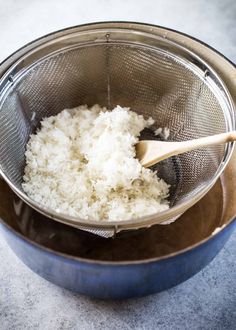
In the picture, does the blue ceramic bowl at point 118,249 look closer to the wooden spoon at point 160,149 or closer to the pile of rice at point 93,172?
the pile of rice at point 93,172

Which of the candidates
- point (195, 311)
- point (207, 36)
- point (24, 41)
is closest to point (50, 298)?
point (195, 311)

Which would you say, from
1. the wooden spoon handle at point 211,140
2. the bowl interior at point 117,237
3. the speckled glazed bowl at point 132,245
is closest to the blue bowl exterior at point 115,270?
the speckled glazed bowl at point 132,245

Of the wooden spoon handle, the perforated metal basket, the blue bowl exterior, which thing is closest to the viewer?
the blue bowl exterior

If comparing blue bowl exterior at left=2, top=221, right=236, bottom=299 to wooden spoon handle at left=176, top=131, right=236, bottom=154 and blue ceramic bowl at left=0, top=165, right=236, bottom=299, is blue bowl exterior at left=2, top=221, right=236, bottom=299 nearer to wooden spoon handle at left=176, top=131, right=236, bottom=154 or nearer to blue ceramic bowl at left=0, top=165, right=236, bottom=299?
blue ceramic bowl at left=0, top=165, right=236, bottom=299

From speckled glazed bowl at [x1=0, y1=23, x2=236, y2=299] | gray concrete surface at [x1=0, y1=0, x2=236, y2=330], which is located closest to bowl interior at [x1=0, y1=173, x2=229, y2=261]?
speckled glazed bowl at [x1=0, y1=23, x2=236, y2=299]

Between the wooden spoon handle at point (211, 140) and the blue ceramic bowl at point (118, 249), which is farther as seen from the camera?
the wooden spoon handle at point (211, 140)

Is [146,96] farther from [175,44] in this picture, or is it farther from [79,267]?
[79,267]
